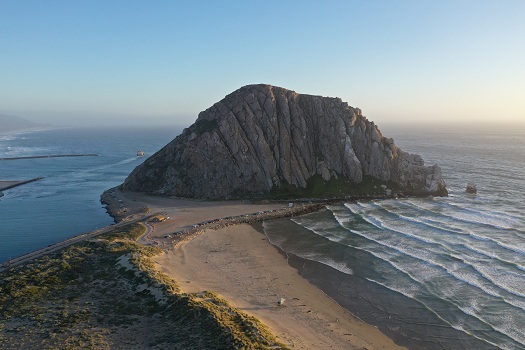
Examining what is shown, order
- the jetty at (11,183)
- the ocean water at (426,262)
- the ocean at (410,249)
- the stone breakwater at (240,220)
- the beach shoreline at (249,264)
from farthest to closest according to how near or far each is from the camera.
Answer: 1. the jetty at (11,183)
2. the stone breakwater at (240,220)
3. the ocean at (410,249)
4. the ocean water at (426,262)
5. the beach shoreline at (249,264)

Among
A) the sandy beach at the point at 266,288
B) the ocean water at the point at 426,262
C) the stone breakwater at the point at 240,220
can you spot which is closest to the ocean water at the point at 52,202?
the stone breakwater at the point at 240,220

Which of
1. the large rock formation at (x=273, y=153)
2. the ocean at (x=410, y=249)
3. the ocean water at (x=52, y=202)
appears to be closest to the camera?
the ocean at (x=410, y=249)

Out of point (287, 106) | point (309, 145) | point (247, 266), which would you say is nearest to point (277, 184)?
point (309, 145)

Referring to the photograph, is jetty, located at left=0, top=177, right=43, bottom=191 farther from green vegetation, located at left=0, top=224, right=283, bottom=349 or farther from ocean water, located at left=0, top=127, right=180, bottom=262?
green vegetation, located at left=0, top=224, right=283, bottom=349

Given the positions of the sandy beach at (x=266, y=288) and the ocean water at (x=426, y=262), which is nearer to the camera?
the sandy beach at (x=266, y=288)

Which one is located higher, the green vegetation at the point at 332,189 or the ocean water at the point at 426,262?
the green vegetation at the point at 332,189

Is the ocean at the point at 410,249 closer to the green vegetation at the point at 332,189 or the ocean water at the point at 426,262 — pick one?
the ocean water at the point at 426,262

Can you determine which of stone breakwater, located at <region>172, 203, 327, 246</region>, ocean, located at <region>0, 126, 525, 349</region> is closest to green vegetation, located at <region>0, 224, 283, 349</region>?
stone breakwater, located at <region>172, 203, 327, 246</region>

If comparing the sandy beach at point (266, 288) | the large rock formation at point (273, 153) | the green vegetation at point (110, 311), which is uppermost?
the large rock formation at point (273, 153)
